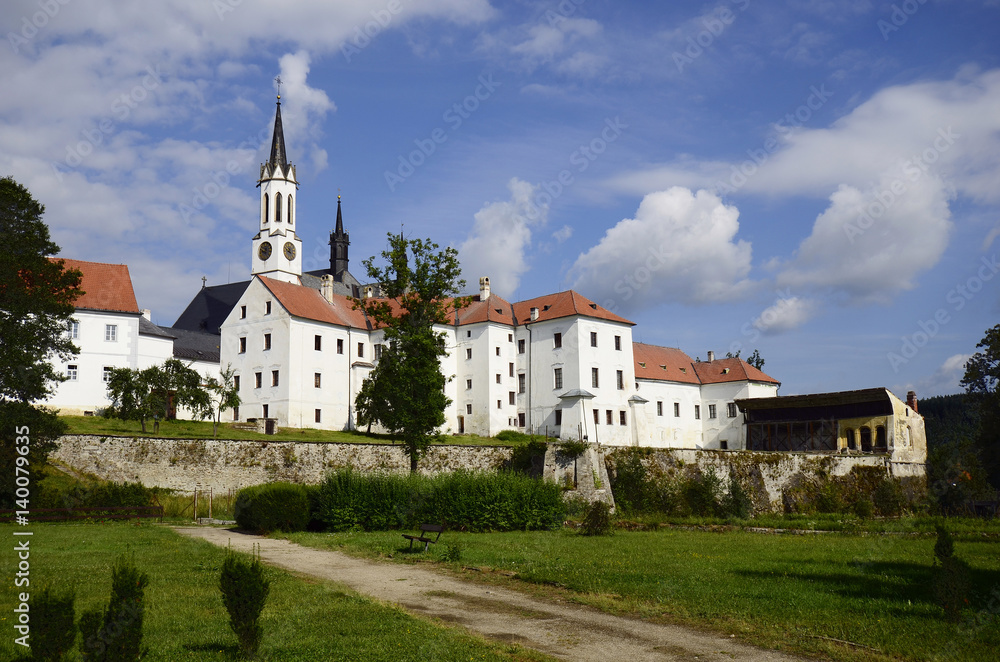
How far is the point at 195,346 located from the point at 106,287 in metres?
11.9

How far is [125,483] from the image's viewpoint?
105 feet

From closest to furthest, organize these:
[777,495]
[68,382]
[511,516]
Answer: [511,516] → [777,495] → [68,382]

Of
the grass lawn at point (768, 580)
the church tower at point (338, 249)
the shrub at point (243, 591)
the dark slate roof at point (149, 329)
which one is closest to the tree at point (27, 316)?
the grass lawn at point (768, 580)

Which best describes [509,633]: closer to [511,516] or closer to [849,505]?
[511,516]

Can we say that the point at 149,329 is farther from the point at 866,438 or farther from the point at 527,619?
the point at 866,438

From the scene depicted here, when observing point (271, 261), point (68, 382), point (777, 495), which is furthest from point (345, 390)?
point (777, 495)

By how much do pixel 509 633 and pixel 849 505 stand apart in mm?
40773

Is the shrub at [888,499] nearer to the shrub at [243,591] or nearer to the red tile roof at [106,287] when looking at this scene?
the shrub at [243,591]

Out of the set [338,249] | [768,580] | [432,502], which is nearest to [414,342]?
[432,502]

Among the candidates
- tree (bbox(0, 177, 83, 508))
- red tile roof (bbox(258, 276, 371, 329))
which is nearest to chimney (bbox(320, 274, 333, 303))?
red tile roof (bbox(258, 276, 371, 329))

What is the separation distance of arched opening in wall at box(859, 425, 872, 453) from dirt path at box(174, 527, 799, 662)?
48930mm

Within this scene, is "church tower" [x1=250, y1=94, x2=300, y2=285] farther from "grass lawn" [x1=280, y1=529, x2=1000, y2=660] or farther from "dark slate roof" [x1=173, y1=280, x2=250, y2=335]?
"grass lawn" [x1=280, y1=529, x2=1000, y2=660]

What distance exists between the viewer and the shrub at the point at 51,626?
7.65 meters

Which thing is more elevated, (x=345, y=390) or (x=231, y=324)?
(x=231, y=324)
